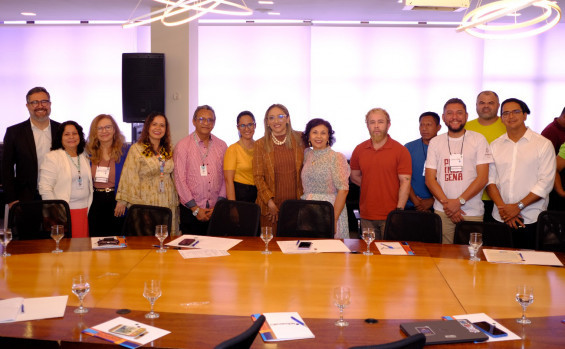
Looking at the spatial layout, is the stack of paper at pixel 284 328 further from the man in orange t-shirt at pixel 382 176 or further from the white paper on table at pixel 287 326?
the man in orange t-shirt at pixel 382 176

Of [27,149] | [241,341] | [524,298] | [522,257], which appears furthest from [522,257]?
[27,149]

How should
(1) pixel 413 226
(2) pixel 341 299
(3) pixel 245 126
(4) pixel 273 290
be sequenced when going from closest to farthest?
(2) pixel 341 299
(4) pixel 273 290
(1) pixel 413 226
(3) pixel 245 126

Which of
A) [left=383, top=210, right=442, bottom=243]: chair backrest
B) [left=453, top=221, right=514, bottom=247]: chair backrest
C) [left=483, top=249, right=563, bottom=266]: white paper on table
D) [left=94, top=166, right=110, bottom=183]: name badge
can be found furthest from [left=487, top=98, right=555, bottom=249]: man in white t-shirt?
[left=94, top=166, right=110, bottom=183]: name badge

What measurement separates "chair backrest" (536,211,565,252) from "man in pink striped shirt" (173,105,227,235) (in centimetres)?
264

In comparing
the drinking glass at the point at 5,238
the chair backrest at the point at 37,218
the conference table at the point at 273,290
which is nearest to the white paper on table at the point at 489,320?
the conference table at the point at 273,290

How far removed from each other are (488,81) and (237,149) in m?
6.33

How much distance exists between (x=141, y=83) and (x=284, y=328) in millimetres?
6186

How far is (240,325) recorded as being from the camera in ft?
7.46

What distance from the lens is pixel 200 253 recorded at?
340 cm

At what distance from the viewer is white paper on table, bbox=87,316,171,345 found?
211 cm

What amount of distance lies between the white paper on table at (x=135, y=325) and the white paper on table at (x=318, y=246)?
136cm

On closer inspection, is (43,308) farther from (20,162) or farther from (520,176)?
(520,176)

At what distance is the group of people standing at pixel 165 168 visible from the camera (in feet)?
14.8

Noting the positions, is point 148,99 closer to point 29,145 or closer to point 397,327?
point 29,145
